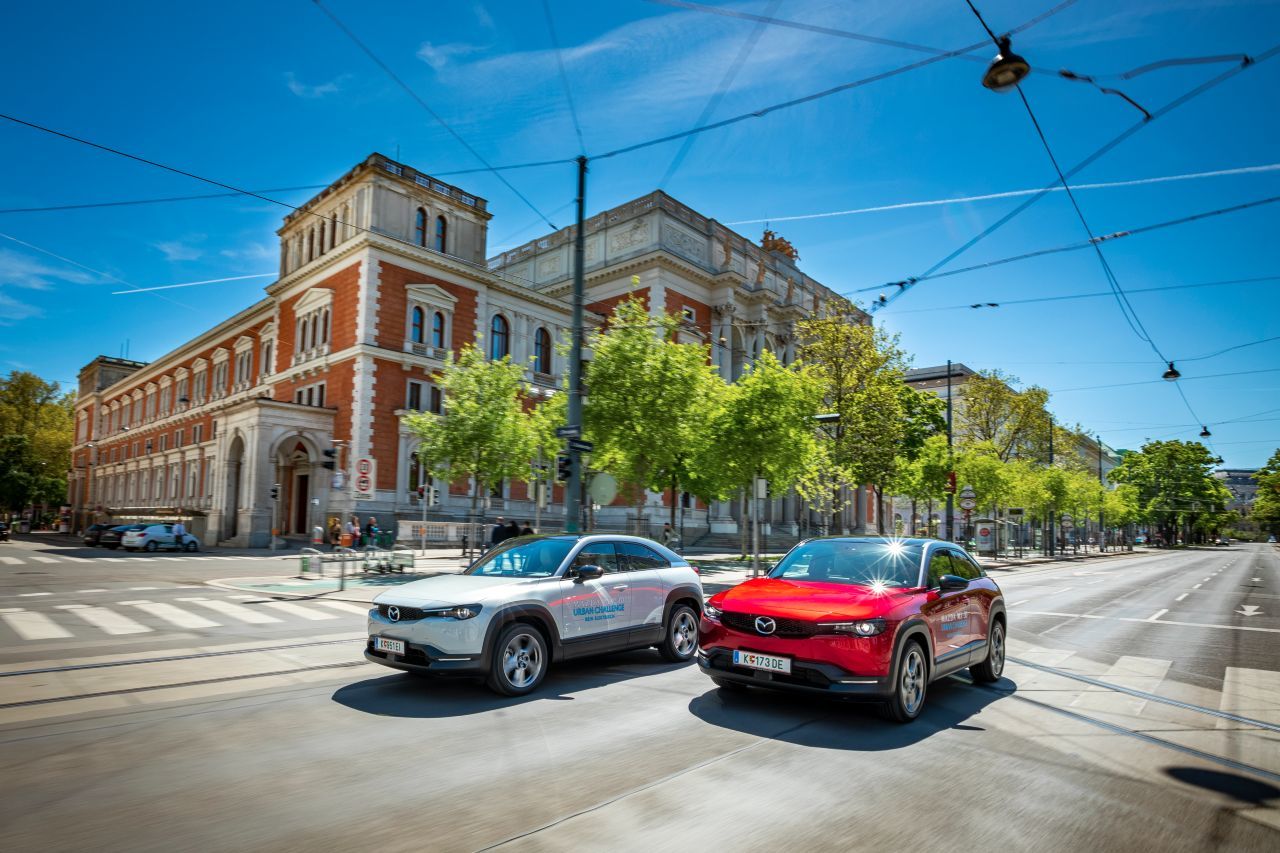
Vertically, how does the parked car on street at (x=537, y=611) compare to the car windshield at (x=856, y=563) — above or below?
below

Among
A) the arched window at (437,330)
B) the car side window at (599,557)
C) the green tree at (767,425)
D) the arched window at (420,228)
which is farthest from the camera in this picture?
the arched window at (437,330)

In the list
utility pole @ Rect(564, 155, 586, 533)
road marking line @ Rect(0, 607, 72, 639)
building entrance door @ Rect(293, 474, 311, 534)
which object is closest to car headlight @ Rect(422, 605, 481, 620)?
road marking line @ Rect(0, 607, 72, 639)

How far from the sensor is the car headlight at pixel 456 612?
23.2 feet

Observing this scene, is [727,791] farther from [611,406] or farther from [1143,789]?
[611,406]

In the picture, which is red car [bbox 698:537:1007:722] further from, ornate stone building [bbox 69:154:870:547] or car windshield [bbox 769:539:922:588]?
ornate stone building [bbox 69:154:870:547]

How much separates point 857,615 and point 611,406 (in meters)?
16.0

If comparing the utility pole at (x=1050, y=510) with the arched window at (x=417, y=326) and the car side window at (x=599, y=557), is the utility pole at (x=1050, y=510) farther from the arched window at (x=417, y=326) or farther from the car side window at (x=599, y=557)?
the car side window at (x=599, y=557)

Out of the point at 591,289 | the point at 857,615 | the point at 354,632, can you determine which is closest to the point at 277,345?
the point at 591,289

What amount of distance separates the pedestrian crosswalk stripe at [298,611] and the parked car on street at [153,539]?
25.2 m

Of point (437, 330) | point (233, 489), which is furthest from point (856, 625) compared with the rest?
point (233, 489)

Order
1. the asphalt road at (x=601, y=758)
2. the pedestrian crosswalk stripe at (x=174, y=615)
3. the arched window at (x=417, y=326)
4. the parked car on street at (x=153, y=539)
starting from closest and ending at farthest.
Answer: the asphalt road at (x=601, y=758), the pedestrian crosswalk stripe at (x=174, y=615), the parked car on street at (x=153, y=539), the arched window at (x=417, y=326)

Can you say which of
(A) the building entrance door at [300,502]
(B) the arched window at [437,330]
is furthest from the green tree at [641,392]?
(A) the building entrance door at [300,502]

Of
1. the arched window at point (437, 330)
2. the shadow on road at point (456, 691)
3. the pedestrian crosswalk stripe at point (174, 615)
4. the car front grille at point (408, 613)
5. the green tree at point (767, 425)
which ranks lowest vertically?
the pedestrian crosswalk stripe at point (174, 615)

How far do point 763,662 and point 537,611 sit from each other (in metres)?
2.38
